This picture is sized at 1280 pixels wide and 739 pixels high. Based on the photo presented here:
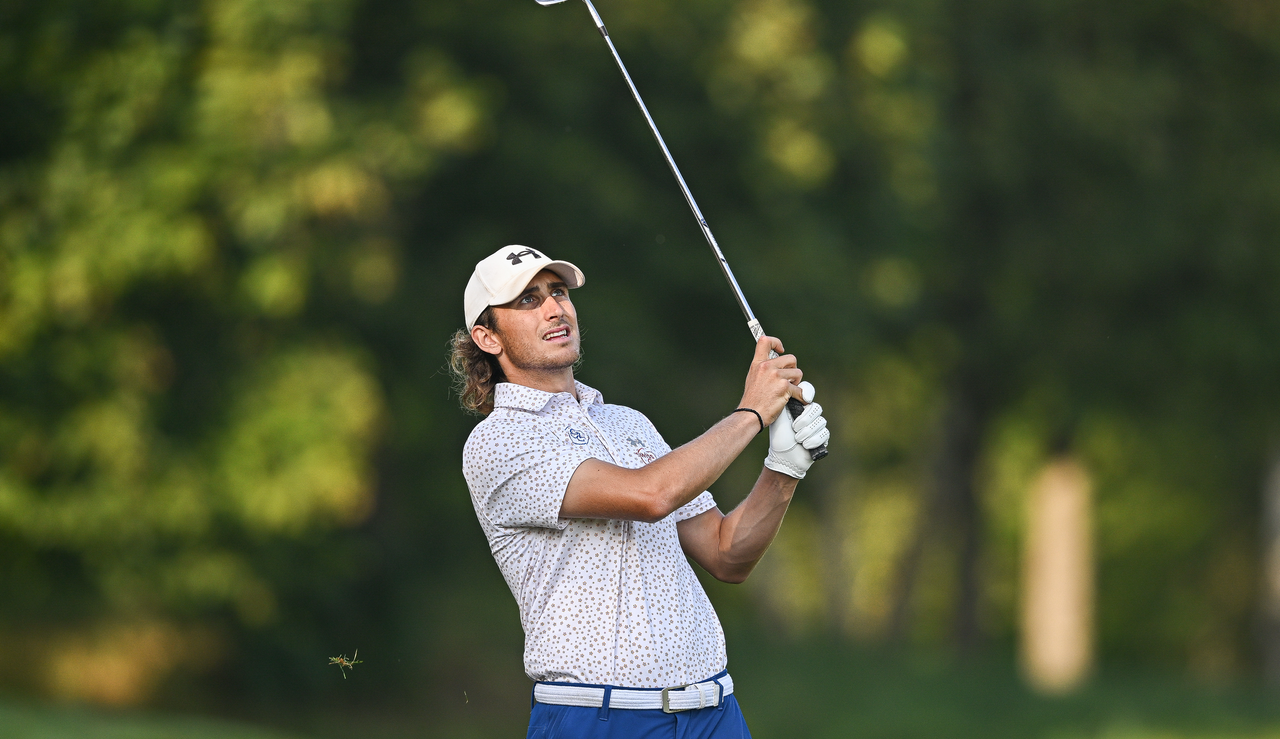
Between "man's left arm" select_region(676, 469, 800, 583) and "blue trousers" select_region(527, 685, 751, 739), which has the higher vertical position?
"man's left arm" select_region(676, 469, 800, 583)

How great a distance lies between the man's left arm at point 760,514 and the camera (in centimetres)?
357

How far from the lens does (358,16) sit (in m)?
11.7

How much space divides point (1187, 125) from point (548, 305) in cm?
1391

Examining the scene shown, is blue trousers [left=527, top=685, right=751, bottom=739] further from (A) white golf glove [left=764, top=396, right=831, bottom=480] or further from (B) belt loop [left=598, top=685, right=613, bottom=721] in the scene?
(A) white golf glove [left=764, top=396, right=831, bottom=480]

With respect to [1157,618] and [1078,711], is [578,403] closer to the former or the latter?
[1078,711]

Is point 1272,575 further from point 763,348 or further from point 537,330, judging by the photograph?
point 537,330

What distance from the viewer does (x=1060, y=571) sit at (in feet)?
65.5

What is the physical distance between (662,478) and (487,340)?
707mm

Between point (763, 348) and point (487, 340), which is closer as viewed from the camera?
point (763, 348)

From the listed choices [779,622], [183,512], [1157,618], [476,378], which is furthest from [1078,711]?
[1157,618]

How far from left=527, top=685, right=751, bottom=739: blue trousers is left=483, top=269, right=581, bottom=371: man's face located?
79 cm

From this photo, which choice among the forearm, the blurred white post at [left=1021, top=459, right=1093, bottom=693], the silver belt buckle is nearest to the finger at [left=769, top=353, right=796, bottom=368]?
the forearm

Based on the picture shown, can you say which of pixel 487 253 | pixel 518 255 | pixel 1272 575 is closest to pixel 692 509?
pixel 518 255

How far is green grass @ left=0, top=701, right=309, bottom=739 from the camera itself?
768cm
